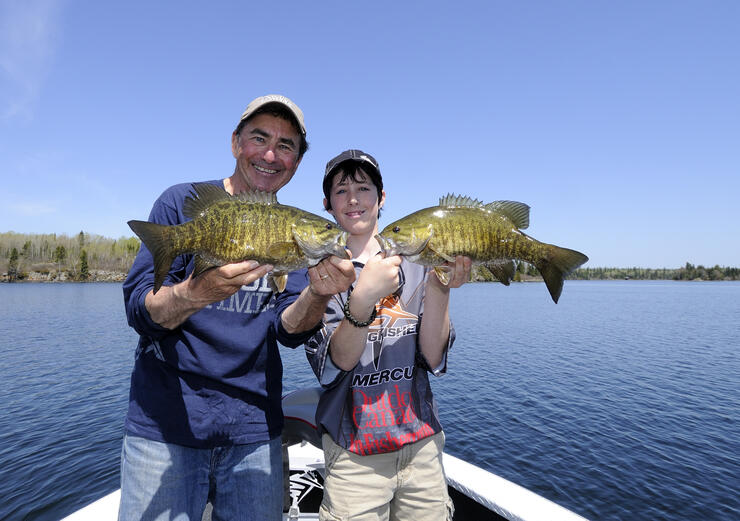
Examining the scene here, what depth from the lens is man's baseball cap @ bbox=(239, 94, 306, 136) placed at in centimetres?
331

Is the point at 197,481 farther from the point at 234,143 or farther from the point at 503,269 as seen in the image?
the point at 503,269

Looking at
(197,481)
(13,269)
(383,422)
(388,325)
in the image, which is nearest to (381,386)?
(383,422)

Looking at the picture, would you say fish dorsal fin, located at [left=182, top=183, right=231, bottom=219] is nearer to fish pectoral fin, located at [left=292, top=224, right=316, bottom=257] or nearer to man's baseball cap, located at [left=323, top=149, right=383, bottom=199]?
fish pectoral fin, located at [left=292, top=224, right=316, bottom=257]

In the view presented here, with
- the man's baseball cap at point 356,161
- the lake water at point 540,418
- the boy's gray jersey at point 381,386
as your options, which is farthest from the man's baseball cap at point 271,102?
the lake water at point 540,418

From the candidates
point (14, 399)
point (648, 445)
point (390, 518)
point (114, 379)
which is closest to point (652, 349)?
point (648, 445)

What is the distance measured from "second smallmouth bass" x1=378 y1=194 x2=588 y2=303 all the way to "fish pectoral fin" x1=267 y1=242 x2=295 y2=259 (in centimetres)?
85

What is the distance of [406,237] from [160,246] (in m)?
1.98

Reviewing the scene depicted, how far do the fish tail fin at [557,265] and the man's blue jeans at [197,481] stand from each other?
9.53ft

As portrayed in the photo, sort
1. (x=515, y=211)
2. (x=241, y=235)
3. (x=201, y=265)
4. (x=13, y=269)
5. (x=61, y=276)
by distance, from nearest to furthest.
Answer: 1. (x=201, y=265)
2. (x=241, y=235)
3. (x=515, y=211)
4. (x=13, y=269)
5. (x=61, y=276)

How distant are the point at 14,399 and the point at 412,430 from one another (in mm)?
19841

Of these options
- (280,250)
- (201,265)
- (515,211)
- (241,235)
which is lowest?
(201,265)

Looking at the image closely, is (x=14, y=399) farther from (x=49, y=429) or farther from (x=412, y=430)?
(x=412, y=430)

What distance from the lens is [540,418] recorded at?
49.6 ft

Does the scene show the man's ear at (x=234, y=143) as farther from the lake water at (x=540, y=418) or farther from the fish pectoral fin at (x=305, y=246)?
the lake water at (x=540, y=418)
